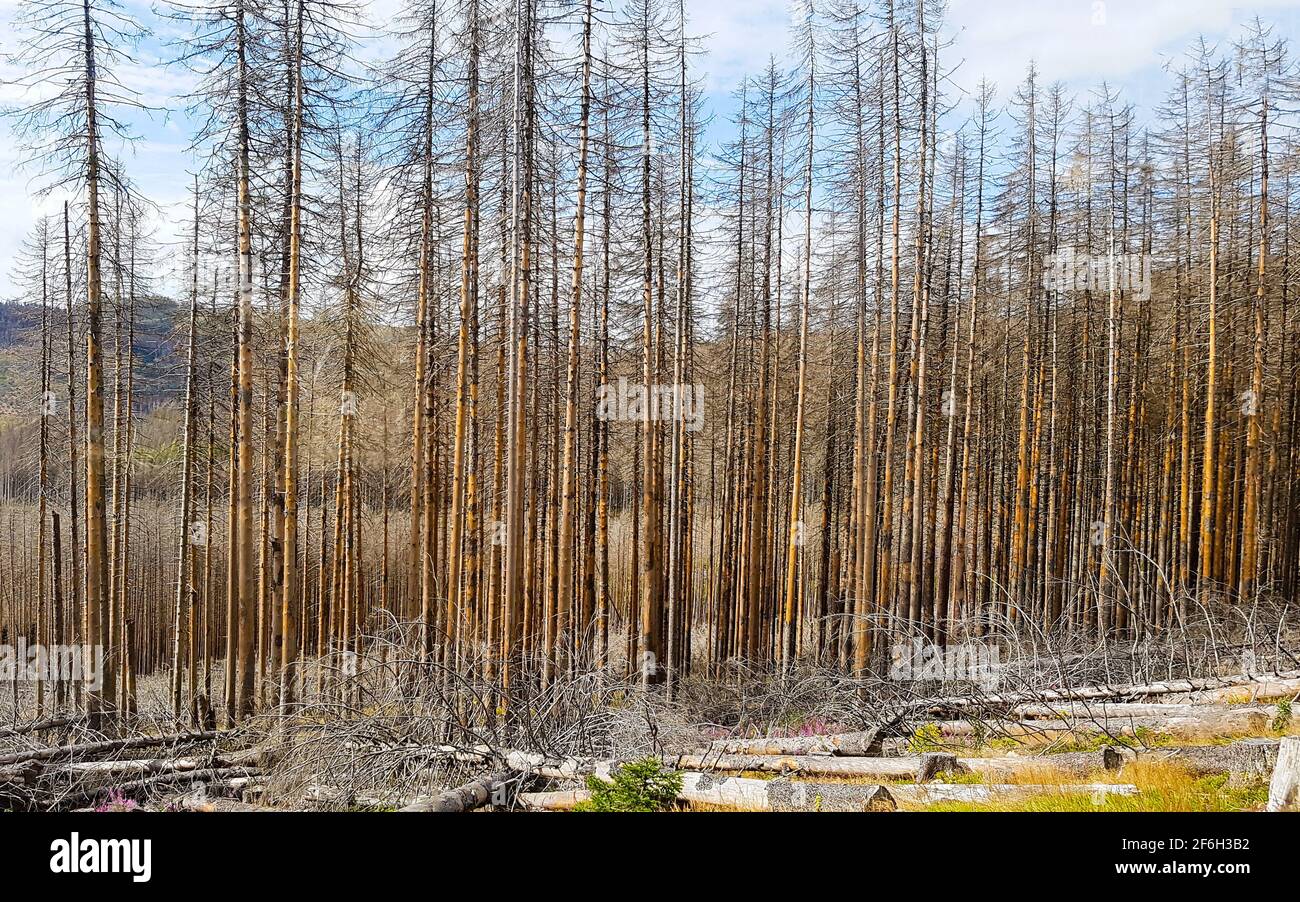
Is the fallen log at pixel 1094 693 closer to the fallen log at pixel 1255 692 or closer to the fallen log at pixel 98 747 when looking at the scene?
the fallen log at pixel 1255 692

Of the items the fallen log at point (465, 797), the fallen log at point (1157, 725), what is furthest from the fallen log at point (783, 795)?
the fallen log at point (1157, 725)

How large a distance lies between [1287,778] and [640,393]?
1403 centimetres

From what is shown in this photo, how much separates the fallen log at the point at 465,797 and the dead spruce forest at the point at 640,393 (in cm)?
8

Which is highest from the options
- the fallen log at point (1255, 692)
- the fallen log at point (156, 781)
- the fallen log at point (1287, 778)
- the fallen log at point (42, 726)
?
the fallen log at point (1287, 778)

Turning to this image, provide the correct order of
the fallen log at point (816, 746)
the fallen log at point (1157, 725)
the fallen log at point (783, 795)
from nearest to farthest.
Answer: the fallen log at point (783, 795)
the fallen log at point (1157, 725)
the fallen log at point (816, 746)

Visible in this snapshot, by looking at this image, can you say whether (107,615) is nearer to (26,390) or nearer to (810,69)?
(26,390)

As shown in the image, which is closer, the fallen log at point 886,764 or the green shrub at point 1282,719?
the fallen log at point 886,764

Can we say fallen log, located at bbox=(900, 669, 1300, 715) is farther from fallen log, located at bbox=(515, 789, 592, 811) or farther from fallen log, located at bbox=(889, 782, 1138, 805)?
fallen log, located at bbox=(515, 789, 592, 811)

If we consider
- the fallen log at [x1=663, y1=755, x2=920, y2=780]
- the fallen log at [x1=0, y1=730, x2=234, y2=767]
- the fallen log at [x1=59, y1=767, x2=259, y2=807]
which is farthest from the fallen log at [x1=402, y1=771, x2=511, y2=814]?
the fallen log at [x1=0, y1=730, x2=234, y2=767]

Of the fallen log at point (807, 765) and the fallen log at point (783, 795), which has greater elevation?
the fallen log at point (783, 795)

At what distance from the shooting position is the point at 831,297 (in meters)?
22.2

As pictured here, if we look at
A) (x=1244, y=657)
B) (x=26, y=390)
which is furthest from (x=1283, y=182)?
(x=26, y=390)

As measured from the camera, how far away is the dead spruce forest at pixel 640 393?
928 cm

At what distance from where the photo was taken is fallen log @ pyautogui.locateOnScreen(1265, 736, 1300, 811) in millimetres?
4421
